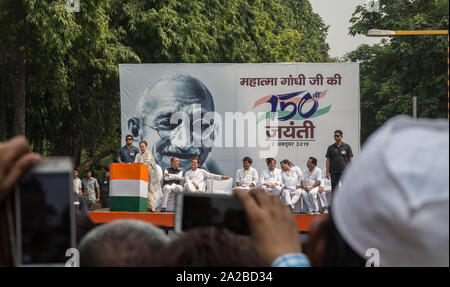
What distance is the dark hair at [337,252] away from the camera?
1.24m

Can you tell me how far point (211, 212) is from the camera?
1.50 metres

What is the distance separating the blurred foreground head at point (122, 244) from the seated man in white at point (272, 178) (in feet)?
54.2

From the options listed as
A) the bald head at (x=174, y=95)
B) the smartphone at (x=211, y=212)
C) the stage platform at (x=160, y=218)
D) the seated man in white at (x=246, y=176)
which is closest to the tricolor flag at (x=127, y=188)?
the stage platform at (x=160, y=218)

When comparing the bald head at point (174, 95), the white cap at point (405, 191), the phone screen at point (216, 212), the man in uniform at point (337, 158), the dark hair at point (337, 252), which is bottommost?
the man in uniform at point (337, 158)

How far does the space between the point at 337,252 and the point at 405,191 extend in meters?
0.27

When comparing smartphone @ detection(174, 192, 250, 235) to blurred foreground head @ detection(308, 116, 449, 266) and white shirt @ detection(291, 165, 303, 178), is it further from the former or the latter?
white shirt @ detection(291, 165, 303, 178)

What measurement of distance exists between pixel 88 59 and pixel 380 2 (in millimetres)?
10763

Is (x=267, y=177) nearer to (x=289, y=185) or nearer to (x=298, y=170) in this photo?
(x=289, y=185)

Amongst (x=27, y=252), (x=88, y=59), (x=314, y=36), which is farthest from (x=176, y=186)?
(x=314, y=36)

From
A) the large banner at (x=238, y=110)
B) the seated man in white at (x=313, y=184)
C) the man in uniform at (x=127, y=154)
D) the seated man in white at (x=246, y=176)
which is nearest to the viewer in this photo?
the man in uniform at (x=127, y=154)

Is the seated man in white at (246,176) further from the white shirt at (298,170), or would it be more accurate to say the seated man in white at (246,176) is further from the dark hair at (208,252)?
the dark hair at (208,252)

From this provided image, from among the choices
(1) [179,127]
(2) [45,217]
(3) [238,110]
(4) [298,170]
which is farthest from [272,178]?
(2) [45,217]

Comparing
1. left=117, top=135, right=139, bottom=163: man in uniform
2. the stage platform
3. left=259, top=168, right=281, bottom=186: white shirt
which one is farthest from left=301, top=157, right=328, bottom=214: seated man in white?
the stage platform
